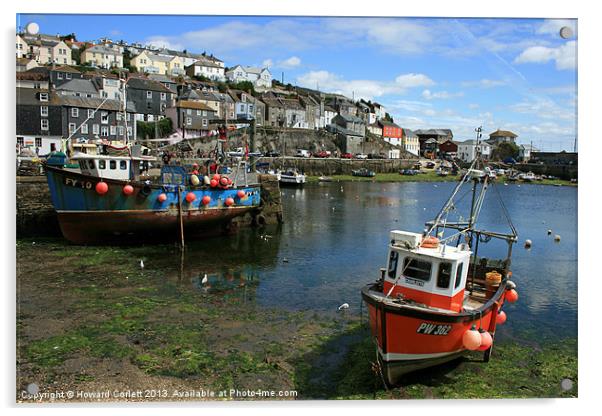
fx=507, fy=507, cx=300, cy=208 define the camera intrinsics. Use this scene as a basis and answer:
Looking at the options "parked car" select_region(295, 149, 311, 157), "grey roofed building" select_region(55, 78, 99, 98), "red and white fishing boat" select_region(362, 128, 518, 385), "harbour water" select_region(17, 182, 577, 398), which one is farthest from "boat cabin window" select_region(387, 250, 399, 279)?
"parked car" select_region(295, 149, 311, 157)

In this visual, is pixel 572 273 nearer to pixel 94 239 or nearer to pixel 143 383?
pixel 143 383

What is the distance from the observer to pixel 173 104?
53281mm

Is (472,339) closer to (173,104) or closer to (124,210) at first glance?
(124,210)

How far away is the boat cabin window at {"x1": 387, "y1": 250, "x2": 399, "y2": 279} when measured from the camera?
8.05 metres

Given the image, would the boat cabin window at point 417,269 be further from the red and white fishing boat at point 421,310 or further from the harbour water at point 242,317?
the harbour water at point 242,317

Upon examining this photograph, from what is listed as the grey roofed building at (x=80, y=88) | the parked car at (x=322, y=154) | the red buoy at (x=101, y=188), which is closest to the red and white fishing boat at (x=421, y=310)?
the red buoy at (x=101, y=188)

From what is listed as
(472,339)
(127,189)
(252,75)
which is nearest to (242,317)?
(472,339)

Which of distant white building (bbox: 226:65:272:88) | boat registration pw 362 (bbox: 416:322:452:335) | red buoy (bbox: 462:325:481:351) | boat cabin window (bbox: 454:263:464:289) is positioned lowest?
red buoy (bbox: 462:325:481:351)

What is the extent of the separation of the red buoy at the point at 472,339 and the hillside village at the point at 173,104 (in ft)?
56.9

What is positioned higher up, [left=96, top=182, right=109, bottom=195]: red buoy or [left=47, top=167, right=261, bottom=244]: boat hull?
[left=96, top=182, right=109, bottom=195]: red buoy

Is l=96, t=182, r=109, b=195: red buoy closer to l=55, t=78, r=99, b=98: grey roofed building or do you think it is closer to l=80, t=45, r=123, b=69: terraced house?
l=55, t=78, r=99, b=98: grey roofed building

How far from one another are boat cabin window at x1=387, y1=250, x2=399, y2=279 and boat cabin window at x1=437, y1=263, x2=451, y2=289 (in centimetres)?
69

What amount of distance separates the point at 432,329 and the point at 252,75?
3028 inches

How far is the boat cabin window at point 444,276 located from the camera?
773 cm
